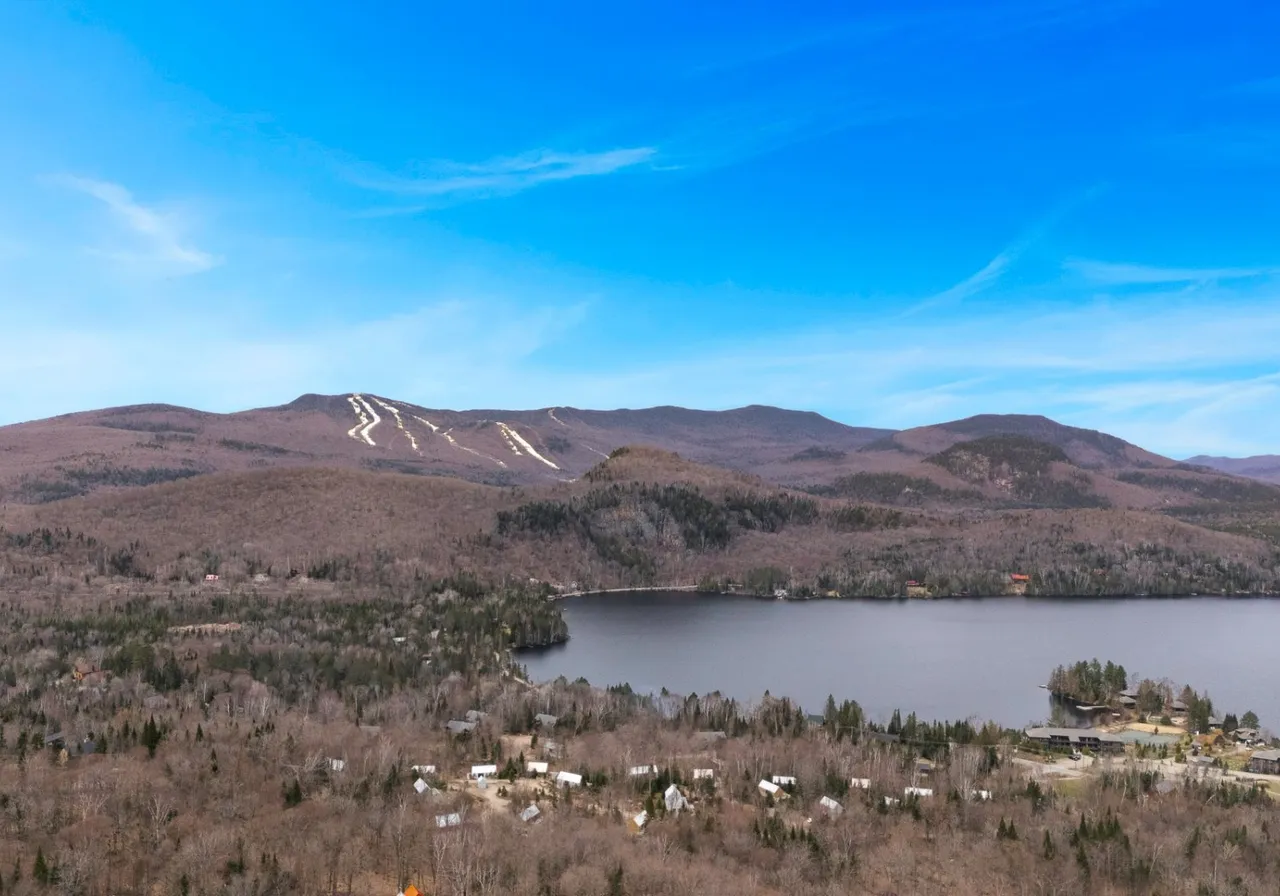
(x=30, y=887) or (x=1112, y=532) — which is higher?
(x=1112, y=532)

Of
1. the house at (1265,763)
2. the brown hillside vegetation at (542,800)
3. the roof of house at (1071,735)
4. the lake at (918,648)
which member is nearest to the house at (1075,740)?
the roof of house at (1071,735)

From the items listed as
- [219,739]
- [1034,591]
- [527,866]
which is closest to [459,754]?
[219,739]

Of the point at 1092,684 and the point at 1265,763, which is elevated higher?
the point at 1092,684

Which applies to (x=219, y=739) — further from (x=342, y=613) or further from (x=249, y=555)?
(x=249, y=555)

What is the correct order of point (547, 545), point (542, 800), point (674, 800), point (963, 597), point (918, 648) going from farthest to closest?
1. point (547, 545)
2. point (963, 597)
3. point (918, 648)
4. point (542, 800)
5. point (674, 800)

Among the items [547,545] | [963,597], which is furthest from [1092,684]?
[547,545]

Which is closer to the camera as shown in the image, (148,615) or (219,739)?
(219,739)

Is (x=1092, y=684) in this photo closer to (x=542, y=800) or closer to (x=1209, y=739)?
(x=1209, y=739)

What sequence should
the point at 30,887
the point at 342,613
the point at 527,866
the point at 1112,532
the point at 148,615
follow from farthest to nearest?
1. the point at 1112,532
2. the point at 342,613
3. the point at 148,615
4. the point at 527,866
5. the point at 30,887
